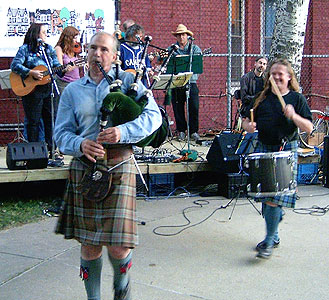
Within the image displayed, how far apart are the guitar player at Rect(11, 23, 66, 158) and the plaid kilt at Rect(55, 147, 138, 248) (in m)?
4.24

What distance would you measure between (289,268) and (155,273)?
1.17m

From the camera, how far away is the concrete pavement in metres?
4.07

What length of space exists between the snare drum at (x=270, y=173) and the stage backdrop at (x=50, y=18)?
5.69 m

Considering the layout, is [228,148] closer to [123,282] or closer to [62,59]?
[62,59]

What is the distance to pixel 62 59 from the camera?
7.92m

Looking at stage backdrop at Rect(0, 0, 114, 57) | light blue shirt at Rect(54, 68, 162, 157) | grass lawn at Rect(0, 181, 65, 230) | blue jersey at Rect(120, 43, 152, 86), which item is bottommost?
grass lawn at Rect(0, 181, 65, 230)

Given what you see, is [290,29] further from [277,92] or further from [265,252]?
[265,252]

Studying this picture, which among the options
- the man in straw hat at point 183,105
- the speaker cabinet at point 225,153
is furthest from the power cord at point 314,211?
the man in straw hat at point 183,105

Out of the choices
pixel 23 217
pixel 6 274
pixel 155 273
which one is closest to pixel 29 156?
pixel 23 217

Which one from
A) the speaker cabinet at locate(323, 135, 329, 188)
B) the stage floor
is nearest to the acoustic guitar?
the stage floor

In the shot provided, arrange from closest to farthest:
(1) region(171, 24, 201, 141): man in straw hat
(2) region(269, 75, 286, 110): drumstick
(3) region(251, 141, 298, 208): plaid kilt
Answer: (2) region(269, 75, 286, 110): drumstick < (3) region(251, 141, 298, 208): plaid kilt < (1) region(171, 24, 201, 141): man in straw hat

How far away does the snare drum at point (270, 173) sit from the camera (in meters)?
4.61

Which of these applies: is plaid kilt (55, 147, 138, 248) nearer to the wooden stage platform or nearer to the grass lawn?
the grass lawn

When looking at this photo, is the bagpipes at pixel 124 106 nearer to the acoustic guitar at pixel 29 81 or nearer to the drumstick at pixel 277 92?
the drumstick at pixel 277 92
